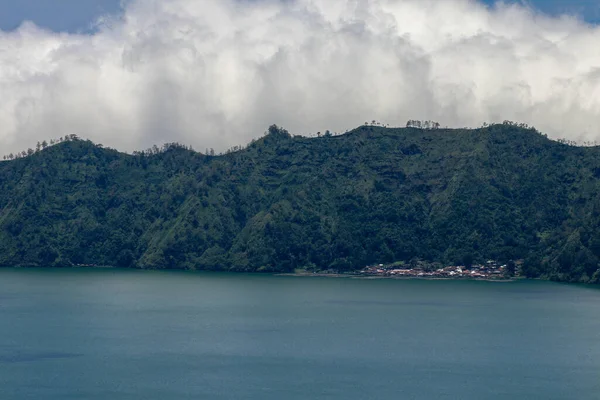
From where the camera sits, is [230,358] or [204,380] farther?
[230,358]

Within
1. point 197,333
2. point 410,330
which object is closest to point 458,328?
point 410,330

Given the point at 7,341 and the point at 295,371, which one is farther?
the point at 7,341

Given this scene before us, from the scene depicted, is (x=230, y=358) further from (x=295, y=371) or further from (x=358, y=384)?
(x=358, y=384)

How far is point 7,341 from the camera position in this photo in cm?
15338

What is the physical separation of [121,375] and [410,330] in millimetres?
66153

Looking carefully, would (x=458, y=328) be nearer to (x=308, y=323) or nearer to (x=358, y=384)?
(x=308, y=323)

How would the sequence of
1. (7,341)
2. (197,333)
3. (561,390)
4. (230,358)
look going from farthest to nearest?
(197,333)
(7,341)
(230,358)
(561,390)

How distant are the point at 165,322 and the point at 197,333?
20556mm

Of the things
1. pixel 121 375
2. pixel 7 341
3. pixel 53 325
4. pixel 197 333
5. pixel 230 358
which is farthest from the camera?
pixel 53 325

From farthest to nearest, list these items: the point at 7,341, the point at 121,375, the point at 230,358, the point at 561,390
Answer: the point at 7,341 → the point at 230,358 → the point at 121,375 → the point at 561,390

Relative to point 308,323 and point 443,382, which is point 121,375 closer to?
point 443,382

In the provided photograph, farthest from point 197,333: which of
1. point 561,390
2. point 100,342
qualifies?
point 561,390

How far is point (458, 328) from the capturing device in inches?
6806

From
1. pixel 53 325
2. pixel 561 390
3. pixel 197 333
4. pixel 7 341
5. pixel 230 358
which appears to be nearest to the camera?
pixel 561 390
